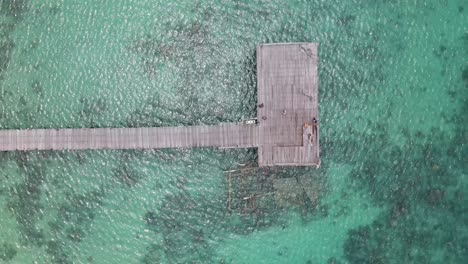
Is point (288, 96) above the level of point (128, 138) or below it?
above

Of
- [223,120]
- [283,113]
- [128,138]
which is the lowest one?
[128,138]

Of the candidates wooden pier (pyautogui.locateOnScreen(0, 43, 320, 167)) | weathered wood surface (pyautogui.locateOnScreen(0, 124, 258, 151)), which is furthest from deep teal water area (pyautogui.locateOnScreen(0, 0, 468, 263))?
wooden pier (pyautogui.locateOnScreen(0, 43, 320, 167))

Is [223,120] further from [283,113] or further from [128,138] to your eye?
[128,138]

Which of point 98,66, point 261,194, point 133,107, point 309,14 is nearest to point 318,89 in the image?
point 309,14

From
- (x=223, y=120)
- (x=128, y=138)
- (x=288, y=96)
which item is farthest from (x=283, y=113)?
(x=128, y=138)

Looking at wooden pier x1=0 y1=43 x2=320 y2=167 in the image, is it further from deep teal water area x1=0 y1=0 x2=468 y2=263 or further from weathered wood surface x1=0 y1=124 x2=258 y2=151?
deep teal water area x1=0 y1=0 x2=468 y2=263

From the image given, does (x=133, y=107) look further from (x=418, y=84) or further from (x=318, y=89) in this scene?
(x=418, y=84)

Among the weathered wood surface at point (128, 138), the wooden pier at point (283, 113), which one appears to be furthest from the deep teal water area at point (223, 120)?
the wooden pier at point (283, 113)
